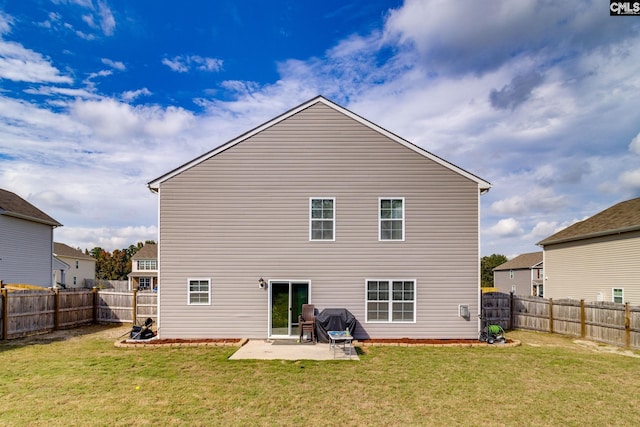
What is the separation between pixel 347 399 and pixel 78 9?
14030 mm

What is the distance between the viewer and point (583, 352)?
10664mm

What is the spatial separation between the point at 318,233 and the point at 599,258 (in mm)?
14770

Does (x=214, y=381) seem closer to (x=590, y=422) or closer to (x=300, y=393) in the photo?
(x=300, y=393)

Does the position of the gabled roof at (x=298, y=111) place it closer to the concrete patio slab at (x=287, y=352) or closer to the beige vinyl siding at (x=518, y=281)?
the concrete patio slab at (x=287, y=352)

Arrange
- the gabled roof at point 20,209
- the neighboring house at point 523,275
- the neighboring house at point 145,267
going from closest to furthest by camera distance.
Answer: the gabled roof at point 20,209 < the neighboring house at point 523,275 < the neighboring house at point 145,267

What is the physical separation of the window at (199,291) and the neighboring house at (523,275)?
111 feet

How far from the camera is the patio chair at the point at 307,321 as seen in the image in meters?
11.4

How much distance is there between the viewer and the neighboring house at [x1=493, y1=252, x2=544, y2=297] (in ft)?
122

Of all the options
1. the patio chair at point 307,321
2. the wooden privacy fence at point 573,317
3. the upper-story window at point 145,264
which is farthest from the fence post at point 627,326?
the upper-story window at point 145,264

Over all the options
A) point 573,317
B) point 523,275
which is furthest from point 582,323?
point 523,275

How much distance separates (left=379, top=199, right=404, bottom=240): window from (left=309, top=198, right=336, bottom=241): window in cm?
168

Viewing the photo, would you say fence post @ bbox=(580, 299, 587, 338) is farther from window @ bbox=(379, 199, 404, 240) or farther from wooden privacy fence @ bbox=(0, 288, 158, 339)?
wooden privacy fence @ bbox=(0, 288, 158, 339)

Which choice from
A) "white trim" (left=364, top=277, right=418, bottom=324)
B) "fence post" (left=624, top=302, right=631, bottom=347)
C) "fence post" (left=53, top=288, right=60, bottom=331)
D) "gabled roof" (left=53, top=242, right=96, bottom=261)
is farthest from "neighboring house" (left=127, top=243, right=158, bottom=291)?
"fence post" (left=624, top=302, right=631, bottom=347)

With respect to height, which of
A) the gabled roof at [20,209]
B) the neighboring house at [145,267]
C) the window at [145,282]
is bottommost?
the window at [145,282]
